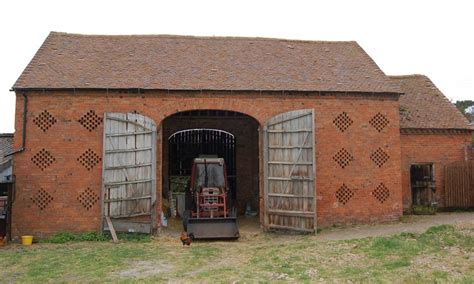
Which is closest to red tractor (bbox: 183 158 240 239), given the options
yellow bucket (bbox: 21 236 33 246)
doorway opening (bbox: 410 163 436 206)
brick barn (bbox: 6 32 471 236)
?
brick barn (bbox: 6 32 471 236)

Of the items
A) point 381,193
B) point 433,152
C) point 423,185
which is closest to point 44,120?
point 381,193

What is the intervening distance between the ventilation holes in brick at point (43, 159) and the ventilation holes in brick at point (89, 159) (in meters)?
0.87

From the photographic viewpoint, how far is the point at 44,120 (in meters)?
14.0

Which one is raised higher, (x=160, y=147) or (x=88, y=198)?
(x=160, y=147)

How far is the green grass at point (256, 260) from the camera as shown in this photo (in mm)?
8312

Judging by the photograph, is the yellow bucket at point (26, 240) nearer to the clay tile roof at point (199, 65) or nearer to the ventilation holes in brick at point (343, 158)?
the clay tile roof at point (199, 65)

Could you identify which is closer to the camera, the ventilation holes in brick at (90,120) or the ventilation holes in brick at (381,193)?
the ventilation holes in brick at (90,120)

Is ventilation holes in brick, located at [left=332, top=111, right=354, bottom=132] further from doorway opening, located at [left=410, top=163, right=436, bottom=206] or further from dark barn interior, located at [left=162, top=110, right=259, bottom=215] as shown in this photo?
dark barn interior, located at [left=162, top=110, right=259, bottom=215]

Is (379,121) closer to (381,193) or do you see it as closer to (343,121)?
(343,121)

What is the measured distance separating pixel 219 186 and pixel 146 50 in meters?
6.17

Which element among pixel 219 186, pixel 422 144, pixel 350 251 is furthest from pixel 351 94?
pixel 350 251

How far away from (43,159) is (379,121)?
11.5m

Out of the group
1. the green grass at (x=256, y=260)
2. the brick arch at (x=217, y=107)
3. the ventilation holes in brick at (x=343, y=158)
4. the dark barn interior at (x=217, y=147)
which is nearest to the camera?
the green grass at (x=256, y=260)

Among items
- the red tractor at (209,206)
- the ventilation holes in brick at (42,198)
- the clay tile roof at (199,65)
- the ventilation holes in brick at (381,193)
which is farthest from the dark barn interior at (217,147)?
the ventilation holes in brick at (42,198)
